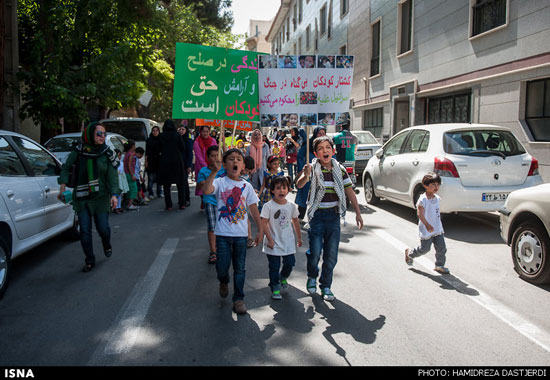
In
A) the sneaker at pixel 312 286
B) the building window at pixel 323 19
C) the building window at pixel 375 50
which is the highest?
the building window at pixel 323 19

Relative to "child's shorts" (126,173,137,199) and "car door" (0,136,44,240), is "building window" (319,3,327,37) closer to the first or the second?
"child's shorts" (126,173,137,199)

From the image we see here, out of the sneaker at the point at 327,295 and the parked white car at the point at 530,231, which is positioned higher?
the parked white car at the point at 530,231

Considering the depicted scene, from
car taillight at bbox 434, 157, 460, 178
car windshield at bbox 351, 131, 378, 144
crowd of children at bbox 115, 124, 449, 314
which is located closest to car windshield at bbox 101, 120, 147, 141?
car windshield at bbox 351, 131, 378, 144

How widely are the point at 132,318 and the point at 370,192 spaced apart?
7.32 m

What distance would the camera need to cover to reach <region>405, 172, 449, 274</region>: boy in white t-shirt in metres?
5.34

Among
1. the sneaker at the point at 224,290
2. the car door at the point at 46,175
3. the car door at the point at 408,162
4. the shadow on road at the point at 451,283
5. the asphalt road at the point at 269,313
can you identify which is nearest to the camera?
the asphalt road at the point at 269,313

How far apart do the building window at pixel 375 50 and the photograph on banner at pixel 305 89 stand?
16.3 metres

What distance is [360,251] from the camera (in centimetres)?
631

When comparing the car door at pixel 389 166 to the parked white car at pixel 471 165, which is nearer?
the parked white car at pixel 471 165

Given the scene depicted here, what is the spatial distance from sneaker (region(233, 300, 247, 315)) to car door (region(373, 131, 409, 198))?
551 centimetres

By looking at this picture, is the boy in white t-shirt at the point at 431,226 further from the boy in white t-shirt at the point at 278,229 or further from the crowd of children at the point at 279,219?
the boy in white t-shirt at the point at 278,229

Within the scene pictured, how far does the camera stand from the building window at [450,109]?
47.8ft

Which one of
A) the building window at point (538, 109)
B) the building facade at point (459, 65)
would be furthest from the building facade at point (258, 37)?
the building window at point (538, 109)

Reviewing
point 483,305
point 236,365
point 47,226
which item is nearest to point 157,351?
point 236,365
